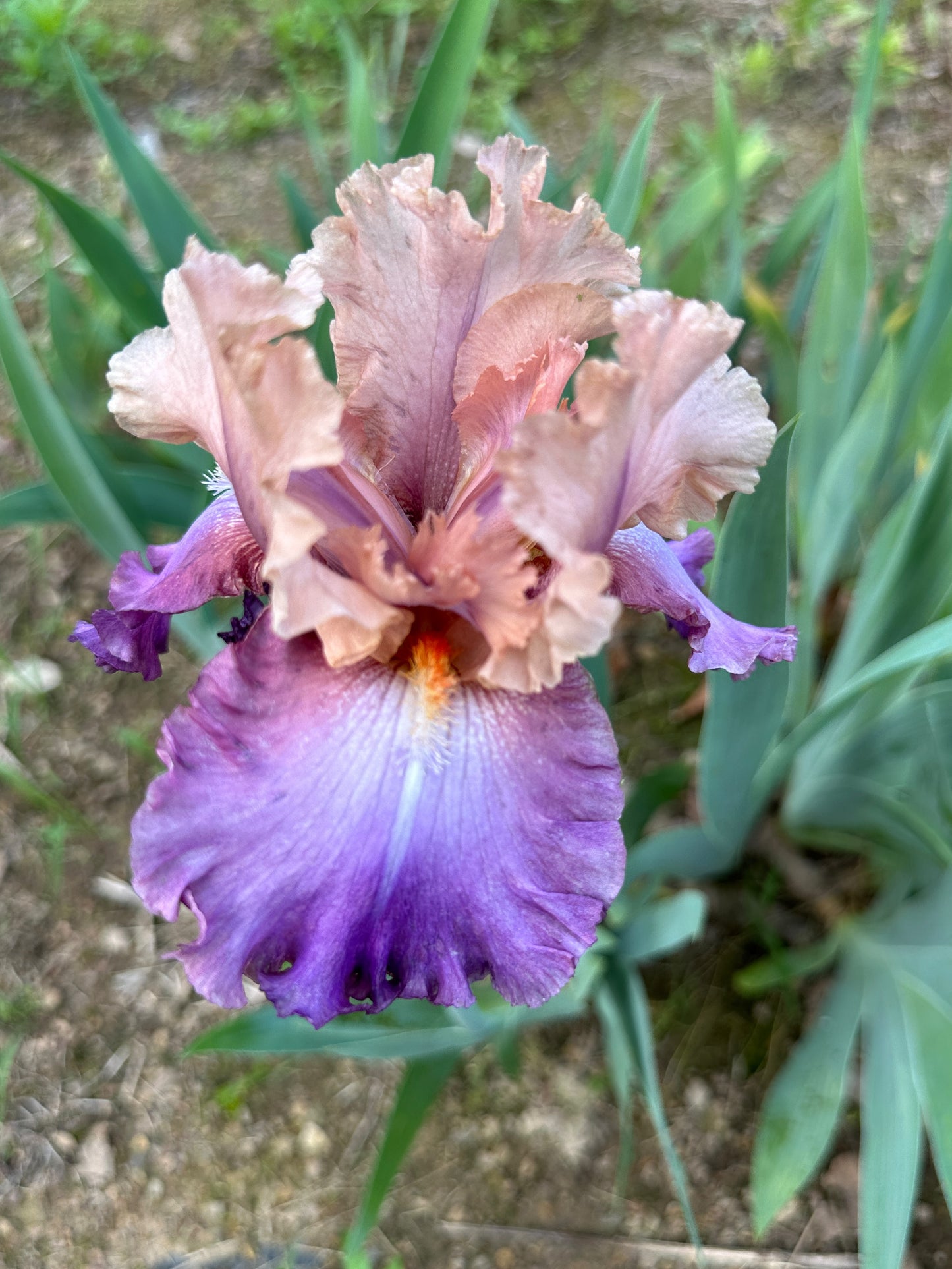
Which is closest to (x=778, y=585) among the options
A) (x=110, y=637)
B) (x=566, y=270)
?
(x=566, y=270)

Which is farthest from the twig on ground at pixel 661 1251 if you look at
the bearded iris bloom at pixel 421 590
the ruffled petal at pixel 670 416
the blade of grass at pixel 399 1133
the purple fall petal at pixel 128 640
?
the ruffled petal at pixel 670 416

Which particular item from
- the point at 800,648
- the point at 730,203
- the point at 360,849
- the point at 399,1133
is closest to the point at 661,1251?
the point at 399,1133

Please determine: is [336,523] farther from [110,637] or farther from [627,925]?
[627,925]

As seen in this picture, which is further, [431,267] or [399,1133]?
[399,1133]

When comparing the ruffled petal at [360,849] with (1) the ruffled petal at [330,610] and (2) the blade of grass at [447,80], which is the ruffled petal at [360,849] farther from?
(2) the blade of grass at [447,80]

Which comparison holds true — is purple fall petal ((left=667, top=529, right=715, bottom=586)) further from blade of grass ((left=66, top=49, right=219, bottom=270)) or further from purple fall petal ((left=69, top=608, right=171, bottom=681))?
blade of grass ((left=66, top=49, right=219, bottom=270))

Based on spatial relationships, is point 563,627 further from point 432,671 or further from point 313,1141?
point 313,1141
